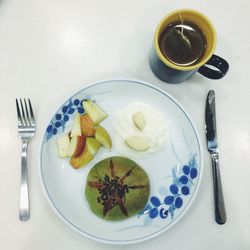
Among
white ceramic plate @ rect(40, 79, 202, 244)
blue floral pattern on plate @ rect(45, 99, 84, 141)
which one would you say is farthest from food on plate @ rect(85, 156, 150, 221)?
blue floral pattern on plate @ rect(45, 99, 84, 141)

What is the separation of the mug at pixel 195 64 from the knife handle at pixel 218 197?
0.23m

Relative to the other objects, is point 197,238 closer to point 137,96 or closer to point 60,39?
point 137,96

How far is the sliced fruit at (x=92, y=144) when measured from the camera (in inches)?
31.8

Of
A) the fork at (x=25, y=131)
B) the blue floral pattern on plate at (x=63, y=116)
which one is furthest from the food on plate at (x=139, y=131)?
the fork at (x=25, y=131)

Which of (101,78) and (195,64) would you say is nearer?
(195,64)

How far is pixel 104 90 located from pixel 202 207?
1.26ft

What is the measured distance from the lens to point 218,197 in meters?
0.81

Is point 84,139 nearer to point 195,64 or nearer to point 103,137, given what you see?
point 103,137

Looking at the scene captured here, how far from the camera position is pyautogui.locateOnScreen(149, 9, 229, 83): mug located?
75cm

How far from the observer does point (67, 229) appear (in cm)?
79

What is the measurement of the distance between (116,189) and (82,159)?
112 millimetres

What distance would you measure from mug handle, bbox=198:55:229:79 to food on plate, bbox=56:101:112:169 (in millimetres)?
276

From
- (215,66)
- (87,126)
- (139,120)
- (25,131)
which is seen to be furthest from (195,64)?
(25,131)

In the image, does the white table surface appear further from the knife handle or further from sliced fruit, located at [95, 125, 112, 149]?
sliced fruit, located at [95, 125, 112, 149]
